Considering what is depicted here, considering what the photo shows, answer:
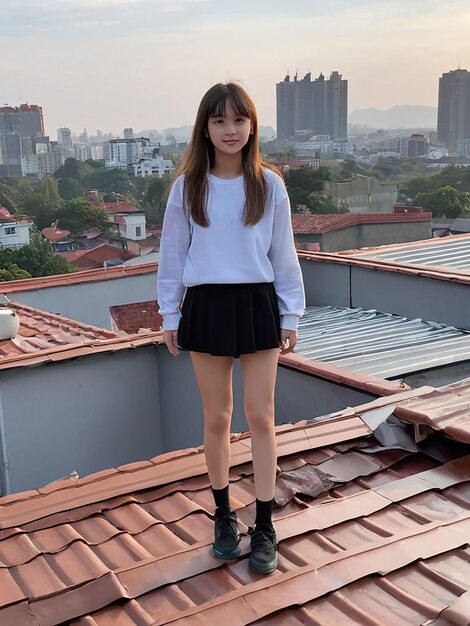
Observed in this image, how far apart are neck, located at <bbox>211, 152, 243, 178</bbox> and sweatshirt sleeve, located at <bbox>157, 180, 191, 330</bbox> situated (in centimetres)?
14

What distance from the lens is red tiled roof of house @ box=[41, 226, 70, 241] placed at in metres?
47.2

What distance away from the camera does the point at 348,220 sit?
23625mm

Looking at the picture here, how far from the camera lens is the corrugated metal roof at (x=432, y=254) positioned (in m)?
8.17

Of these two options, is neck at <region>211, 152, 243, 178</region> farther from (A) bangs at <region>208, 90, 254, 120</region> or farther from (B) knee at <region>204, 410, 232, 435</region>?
(B) knee at <region>204, 410, 232, 435</region>

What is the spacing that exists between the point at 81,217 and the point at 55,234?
6.87ft

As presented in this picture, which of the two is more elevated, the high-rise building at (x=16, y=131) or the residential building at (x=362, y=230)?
the high-rise building at (x=16, y=131)

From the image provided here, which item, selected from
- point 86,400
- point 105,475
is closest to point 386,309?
point 86,400

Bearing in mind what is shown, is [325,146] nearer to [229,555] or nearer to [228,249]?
[228,249]

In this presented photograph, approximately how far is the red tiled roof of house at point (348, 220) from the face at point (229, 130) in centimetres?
1856

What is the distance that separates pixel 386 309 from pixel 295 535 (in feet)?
17.0

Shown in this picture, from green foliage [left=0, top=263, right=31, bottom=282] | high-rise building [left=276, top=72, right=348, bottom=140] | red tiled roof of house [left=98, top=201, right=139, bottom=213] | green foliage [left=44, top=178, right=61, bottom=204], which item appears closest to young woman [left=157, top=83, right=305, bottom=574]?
green foliage [left=0, top=263, right=31, bottom=282]

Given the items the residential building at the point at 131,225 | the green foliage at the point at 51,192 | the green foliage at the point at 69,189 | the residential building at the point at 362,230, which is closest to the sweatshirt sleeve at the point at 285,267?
the residential building at the point at 362,230

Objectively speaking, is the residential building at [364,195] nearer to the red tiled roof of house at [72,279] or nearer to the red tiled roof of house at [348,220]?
the red tiled roof of house at [348,220]

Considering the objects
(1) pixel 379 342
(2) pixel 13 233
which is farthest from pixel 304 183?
(1) pixel 379 342
